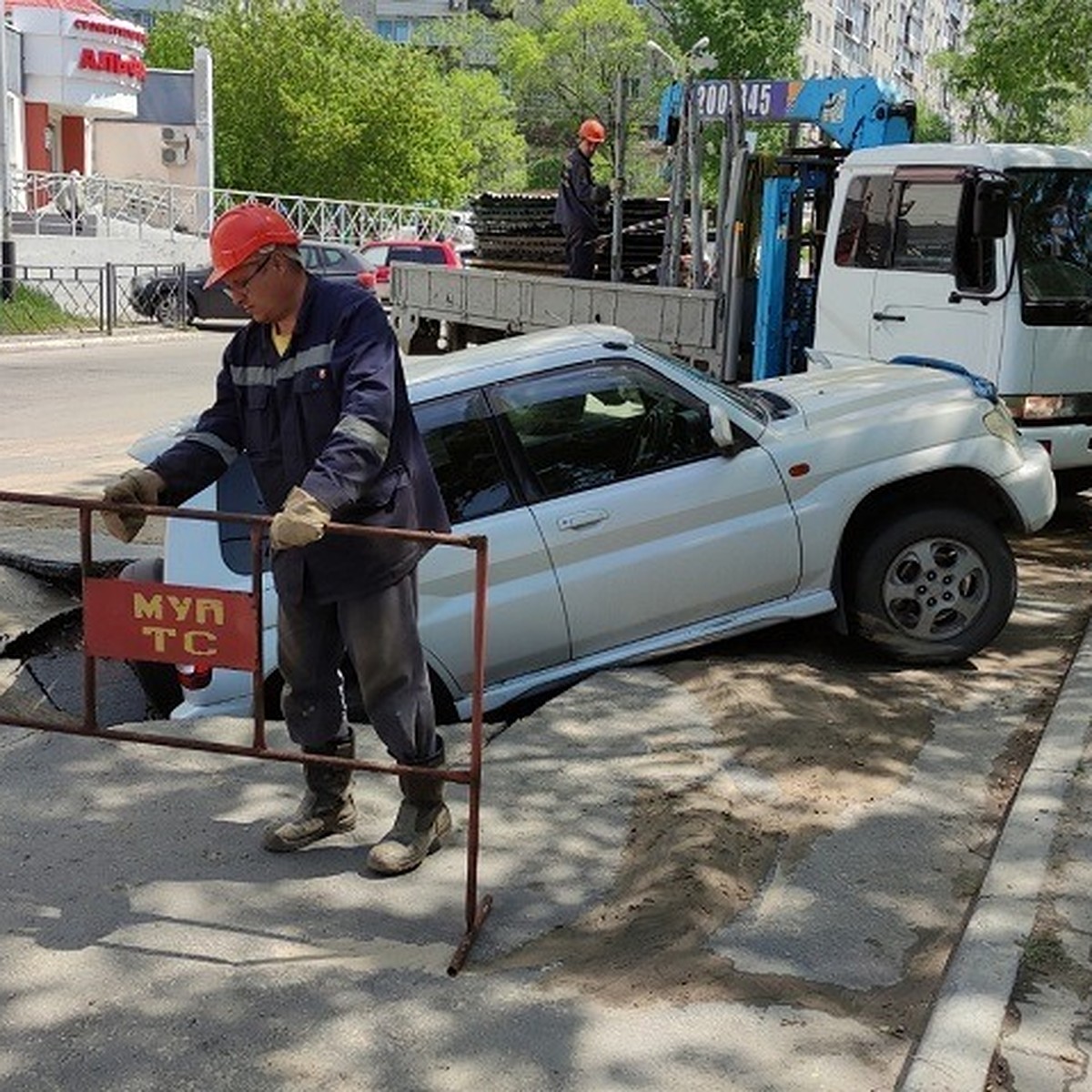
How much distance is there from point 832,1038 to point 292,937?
1.50 meters

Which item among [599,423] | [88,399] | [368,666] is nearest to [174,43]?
[88,399]

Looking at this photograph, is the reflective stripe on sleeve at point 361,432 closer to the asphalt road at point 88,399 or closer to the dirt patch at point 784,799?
the dirt patch at point 784,799

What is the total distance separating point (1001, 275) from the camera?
900 centimetres

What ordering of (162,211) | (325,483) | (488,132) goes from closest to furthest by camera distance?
1. (325,483)
2. (162,211)
3. (488,132)

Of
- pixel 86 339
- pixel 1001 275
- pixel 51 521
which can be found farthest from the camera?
pixel 86 339

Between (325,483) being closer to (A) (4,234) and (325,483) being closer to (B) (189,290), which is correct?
(B) (189,290)

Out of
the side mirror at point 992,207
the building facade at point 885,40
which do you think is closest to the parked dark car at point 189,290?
the side mirror at point 992,207

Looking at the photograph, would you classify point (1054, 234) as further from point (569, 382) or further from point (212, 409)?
point (212, 409)

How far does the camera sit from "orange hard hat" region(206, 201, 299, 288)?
405 cm

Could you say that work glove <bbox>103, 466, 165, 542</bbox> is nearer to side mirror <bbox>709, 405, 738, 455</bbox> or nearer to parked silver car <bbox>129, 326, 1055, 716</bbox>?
parked silver car <bbox>129, 326, 1055, 716</bbox>

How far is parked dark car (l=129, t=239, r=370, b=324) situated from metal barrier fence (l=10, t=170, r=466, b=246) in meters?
7.67

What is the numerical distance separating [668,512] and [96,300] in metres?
22.5

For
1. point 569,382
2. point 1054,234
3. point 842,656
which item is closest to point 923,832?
point 842,656

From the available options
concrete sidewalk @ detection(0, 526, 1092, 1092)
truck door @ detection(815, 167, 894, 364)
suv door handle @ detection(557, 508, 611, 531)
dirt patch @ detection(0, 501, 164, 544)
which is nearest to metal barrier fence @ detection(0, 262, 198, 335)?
dirt patch @ detection(0, 501, 164, 544)
